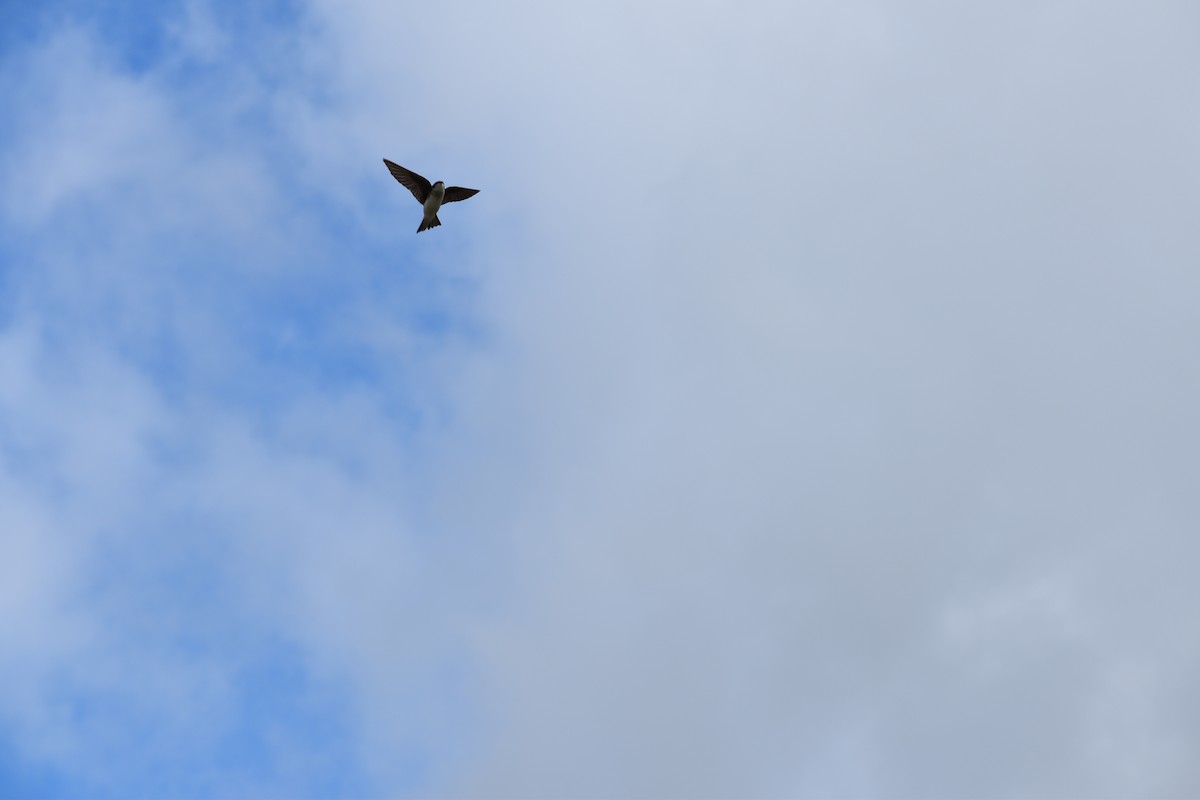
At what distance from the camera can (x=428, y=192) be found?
76812 millimetres

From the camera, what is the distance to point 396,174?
7694 centimetres

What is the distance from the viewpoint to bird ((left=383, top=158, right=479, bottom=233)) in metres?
74.9

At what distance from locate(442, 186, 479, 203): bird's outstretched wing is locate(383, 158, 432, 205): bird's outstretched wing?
1.80 metres

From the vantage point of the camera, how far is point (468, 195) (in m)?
77.1

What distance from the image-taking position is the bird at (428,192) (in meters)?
74.9

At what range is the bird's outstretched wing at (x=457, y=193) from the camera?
75688mm

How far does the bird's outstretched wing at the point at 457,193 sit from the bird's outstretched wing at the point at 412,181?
1.80 meters

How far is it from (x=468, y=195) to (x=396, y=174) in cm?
646

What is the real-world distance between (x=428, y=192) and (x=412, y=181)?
1660mm

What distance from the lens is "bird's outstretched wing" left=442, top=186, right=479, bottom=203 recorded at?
7569cm

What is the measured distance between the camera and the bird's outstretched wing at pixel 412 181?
250 feet

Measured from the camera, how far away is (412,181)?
3022 inches

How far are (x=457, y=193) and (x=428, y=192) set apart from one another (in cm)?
267
